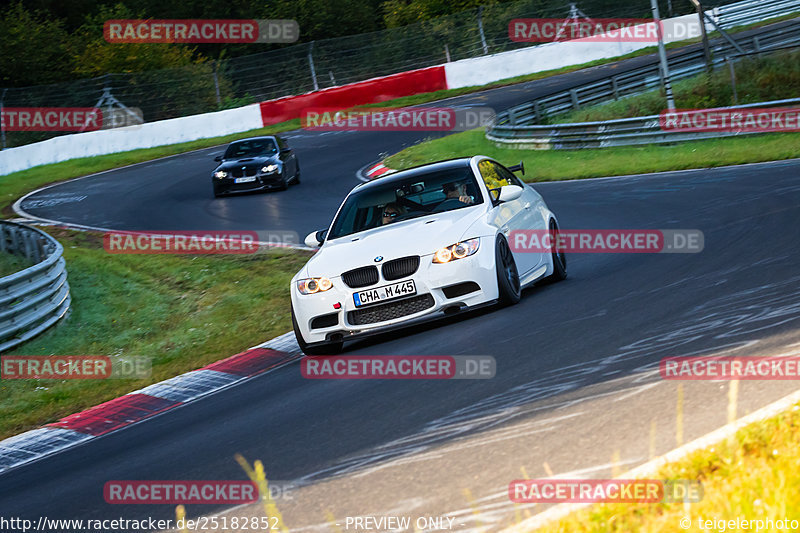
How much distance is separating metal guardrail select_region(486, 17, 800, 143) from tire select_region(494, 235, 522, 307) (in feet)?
56.1

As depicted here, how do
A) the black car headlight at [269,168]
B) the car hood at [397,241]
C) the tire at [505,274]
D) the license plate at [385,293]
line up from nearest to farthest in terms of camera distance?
the license plate at [385,293] → the car hood at [397,241] → the tire at [505,274] → the black car headlight at [269,168]

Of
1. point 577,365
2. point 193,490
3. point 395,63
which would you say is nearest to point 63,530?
point 193,490

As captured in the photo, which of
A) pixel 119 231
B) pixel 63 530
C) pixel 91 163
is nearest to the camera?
pixel 63 530

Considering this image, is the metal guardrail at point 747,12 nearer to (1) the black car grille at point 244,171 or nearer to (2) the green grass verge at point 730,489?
(1) the black car grille at point 244,171

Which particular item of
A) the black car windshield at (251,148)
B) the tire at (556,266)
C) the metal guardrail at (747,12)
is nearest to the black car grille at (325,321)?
the tire at (556,266)

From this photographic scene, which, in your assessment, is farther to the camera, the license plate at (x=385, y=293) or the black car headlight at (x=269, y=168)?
the black car headlight at (x=269, y=168)

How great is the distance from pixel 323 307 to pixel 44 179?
82.1ft

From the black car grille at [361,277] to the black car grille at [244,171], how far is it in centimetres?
1549

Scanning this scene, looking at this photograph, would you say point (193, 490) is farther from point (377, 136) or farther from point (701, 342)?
point (377, 136)

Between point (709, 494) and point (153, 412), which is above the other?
point (709, 494)

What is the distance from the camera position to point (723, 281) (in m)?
8.97

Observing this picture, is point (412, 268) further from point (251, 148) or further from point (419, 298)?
point (251, 148)

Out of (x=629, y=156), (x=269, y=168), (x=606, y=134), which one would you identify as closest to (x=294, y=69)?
(x=269, y=168)

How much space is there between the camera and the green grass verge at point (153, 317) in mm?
10523
